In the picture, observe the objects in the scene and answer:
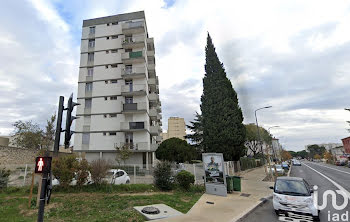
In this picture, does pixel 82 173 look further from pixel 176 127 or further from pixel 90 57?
pixel 176 127

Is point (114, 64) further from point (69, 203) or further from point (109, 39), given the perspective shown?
point (69, 203)

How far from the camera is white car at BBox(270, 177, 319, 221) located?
22.4 ft

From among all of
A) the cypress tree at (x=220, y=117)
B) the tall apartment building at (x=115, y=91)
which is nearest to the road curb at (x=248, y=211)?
the cypress tree at (x=220, y=117)

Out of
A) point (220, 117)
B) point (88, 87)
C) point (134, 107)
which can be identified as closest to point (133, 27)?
point (88, 87)

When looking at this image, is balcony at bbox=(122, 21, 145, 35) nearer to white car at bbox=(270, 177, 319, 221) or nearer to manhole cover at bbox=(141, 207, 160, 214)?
manhole cover at bbox=(141, 207, 160, 214)

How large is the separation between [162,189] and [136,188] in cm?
165

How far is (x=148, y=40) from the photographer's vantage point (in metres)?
32.3

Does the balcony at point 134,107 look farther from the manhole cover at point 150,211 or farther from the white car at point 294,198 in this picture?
the white car at point 294,198

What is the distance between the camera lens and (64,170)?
10.4 m

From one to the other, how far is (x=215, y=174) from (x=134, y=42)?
2499 cm

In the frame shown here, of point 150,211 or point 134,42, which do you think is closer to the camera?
point 150,211

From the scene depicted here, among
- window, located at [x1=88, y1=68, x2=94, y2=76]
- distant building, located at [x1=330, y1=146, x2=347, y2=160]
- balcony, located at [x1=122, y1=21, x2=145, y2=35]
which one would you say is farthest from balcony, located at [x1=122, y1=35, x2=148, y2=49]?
distant building, located at [x1=330, y1=146, x2=347, y2=160]

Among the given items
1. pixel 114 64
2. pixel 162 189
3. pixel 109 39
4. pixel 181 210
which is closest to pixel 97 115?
pixel 114 64

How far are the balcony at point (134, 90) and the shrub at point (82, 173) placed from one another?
17439 millimetres
